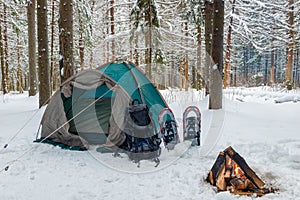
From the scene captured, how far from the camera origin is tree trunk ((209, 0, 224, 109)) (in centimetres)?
588

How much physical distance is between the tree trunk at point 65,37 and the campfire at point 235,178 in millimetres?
5179

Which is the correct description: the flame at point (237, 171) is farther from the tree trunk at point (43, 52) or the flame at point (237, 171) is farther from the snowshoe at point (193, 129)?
the tree trunk at point (43, 52)

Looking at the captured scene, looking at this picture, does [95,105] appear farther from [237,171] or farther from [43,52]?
[43,52]

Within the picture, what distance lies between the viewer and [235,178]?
2658 mm

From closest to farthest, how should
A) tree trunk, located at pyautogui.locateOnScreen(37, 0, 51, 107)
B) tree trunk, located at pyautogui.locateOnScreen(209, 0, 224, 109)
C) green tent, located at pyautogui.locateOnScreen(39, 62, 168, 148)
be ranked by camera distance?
green tent, located at pyautogui.locateOnScreen(39, 62, 168, 148)
tree trunk, located at pyautogui.locateOnScreen(209, 0, 224, 109)
tree trunk, located at pyautogui.locateOnScreen(37, 0, 51, 107)

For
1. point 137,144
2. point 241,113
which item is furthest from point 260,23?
point 137,144

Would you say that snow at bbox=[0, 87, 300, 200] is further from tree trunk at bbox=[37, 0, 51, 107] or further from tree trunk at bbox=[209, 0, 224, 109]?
tree trunk at bbox=[37, 0, 51, 107]

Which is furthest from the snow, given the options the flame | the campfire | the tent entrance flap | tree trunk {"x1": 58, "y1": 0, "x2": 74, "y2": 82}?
tree trunk {"x1": 58, "y1": 0, "x2": 74, "y2": 82}

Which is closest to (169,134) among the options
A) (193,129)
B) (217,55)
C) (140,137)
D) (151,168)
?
(193,129)

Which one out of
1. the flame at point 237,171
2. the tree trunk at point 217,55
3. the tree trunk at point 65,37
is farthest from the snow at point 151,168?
the tree trunk at point 65,37

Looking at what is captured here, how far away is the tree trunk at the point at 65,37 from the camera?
6480 millimetres

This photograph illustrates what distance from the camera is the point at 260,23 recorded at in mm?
10406

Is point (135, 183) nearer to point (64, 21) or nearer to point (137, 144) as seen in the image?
point (137, 144)

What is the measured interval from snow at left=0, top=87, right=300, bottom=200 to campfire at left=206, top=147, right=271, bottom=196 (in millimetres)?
109
